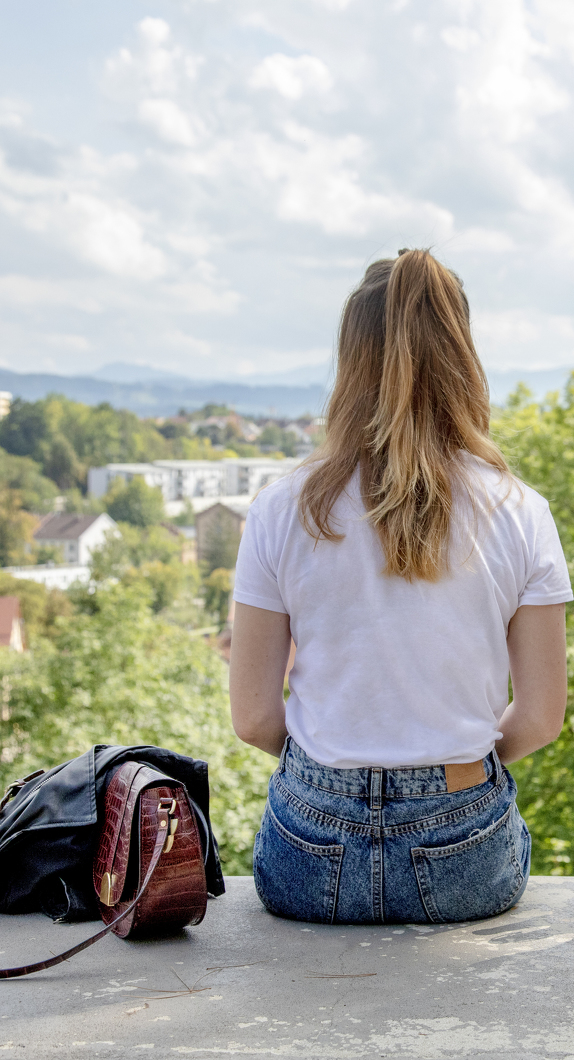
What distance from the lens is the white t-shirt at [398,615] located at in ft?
→ 5.12

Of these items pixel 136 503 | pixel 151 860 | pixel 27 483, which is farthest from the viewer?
pixel 27 483

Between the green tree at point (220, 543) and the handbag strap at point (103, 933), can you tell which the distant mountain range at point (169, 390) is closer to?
the green tree at point (220, 543)

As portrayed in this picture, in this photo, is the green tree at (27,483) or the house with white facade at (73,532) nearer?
the house with white facade at (73,532)

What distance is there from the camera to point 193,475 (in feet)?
287

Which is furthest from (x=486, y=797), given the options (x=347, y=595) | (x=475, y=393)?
(x=475, y=393)

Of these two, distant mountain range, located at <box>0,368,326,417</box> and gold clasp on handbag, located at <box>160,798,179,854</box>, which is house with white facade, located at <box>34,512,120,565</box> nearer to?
distant mountain range, located at <box>0,368,326,417</box>

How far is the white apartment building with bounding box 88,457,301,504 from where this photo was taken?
271 ft

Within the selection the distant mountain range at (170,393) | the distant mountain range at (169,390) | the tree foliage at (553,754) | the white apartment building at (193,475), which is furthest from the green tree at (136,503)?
the tree foliage at (553,754)

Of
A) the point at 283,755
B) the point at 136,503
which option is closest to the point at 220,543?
the point at 136,503

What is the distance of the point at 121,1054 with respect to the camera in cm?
129

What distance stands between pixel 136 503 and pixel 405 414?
74.9 m

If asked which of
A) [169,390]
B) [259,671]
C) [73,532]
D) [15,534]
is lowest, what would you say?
[15,534]

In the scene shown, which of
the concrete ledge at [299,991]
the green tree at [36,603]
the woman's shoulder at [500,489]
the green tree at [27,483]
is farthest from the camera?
the green tree at [27,483]

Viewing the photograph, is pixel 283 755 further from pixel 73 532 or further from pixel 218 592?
pixel 73 532
